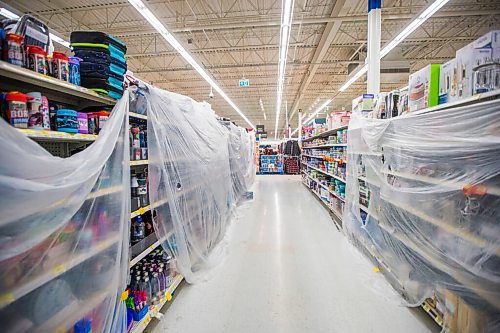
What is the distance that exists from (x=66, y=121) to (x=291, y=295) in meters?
2.33

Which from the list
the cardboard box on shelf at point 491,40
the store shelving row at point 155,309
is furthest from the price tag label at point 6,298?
the cardboard box on shelf at point 491,40

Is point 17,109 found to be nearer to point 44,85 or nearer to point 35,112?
point 35,112

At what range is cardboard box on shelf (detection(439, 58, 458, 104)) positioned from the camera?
1843mm

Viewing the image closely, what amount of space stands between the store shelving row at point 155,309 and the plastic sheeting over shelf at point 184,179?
12cm

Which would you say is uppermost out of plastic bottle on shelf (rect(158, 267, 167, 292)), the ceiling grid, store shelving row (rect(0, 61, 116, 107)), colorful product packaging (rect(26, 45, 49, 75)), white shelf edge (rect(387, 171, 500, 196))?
the ceiling grid

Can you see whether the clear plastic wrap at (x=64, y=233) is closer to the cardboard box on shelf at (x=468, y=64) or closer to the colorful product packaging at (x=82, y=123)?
the colorful product packaging at (x=82, y=123)

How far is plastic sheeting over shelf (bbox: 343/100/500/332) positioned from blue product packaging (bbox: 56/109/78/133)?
7.57ft

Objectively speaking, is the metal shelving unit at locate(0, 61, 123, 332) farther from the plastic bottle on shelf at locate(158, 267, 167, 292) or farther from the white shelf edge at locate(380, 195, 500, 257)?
the white shelf edge at locate(380, 195, 500, 257)

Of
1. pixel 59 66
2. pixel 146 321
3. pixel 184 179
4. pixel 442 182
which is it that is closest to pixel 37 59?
pixel 59 66

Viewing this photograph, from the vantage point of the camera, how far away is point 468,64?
5.57ft

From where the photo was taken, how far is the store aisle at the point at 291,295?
6.63 feet

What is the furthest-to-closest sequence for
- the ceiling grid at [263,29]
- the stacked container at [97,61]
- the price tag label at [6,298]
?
the ceiling grid at [263,29] → the stacked container at [97,61] → the price tag label at [6,298]

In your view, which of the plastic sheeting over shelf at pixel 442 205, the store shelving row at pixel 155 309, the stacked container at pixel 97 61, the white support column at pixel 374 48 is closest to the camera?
the plastic sheeting over shelf at pixel 442 205

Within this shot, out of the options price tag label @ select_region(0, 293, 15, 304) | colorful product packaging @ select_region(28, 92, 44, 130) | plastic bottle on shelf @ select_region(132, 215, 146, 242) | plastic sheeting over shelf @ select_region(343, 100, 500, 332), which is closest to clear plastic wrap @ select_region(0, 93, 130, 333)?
price tag label @ select_region(0, 293, 15, 304)
